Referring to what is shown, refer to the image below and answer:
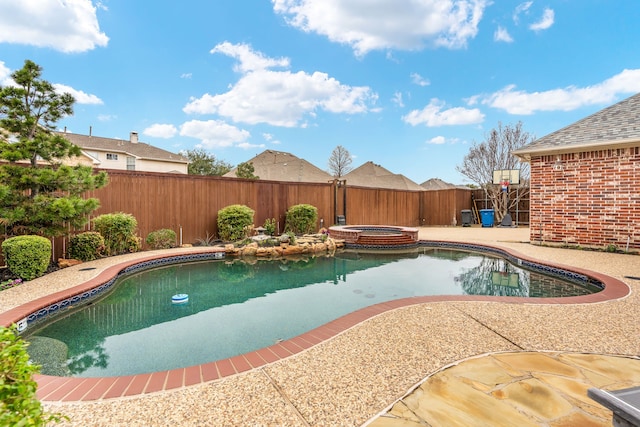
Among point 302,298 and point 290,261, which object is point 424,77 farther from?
point 302,298

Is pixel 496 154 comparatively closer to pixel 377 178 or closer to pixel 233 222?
pixel 377 178

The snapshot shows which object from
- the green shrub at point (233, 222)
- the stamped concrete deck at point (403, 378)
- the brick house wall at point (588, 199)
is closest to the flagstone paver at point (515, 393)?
the stamped concrete deck at point (403, 378)

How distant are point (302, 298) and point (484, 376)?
3289mm

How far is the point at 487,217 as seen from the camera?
56.0 ft

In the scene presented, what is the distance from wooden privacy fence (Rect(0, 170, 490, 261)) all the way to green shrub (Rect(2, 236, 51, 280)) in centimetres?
182

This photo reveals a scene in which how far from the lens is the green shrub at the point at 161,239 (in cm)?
911

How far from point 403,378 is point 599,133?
9.58 meters

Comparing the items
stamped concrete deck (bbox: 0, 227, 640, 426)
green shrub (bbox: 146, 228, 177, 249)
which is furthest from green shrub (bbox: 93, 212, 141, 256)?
stamped concrete deck (bbox: 0, 227, 640, 426)

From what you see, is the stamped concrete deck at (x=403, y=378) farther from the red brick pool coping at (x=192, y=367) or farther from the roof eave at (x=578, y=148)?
the roof eave at (x=578, y=148)

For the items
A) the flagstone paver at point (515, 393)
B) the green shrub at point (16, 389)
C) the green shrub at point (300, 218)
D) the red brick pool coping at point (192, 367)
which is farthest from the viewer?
the green shrub at point (300, 218)

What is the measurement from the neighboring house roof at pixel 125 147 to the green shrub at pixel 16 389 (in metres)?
26.0

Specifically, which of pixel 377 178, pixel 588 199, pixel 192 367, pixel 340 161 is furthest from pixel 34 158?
pixel 340 161

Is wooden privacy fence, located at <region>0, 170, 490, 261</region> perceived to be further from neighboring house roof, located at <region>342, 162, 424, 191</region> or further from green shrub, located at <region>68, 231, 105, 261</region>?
neighboring house roof, located at <region>342, 162, 424, 191</region>

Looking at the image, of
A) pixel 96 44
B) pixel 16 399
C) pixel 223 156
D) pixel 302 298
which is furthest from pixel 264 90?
pixel 223 156
